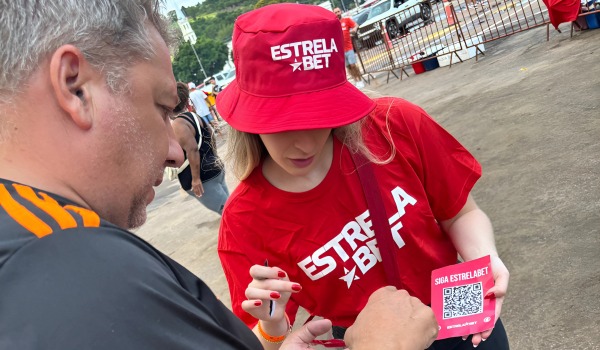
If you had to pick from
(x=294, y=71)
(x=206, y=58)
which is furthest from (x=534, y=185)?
(x=206, y=58)

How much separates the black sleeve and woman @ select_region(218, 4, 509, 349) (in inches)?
30.5

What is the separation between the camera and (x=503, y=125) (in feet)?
19.7

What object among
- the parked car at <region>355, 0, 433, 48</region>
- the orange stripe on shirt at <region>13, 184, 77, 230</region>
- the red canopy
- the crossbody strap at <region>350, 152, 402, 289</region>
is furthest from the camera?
the parked car at <region>355, 0, 433, 48</region>

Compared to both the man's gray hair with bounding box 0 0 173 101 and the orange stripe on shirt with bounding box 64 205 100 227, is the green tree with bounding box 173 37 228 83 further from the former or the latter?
the orange stripe on shirt with bounding box 64 205 100 227

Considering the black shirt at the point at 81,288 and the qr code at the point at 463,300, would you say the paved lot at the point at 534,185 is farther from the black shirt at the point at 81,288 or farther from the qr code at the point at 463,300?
the black shirt at the point at 81,288

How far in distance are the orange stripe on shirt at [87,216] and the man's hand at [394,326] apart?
76 centimetres

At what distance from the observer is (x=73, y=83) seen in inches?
35.2

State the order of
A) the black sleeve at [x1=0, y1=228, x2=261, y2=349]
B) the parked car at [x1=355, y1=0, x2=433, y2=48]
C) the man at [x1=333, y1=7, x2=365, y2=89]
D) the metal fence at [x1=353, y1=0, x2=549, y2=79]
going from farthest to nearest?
the parked car at [x1=355, y1=0, x2=433, y2=48]
the man at [x1=333, y1=7, x2=365, y2=89]
the metal fence at [x1=353, y1=0, x2=549, y2=79]
the black sleeve at [x1=0, y1=228, x2=261, y2=349]

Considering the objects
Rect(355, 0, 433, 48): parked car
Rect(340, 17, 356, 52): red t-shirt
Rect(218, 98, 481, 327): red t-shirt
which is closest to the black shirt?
Rect(218, 98, 481, 327): red t-shirt

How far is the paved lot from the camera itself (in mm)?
3025

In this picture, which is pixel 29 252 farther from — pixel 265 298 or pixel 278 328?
pixel 278 328

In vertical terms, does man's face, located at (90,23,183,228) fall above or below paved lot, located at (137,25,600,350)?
above

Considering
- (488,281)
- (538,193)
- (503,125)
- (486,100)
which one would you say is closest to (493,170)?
(538,193)

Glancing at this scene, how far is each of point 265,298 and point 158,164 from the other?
66 centimetres
